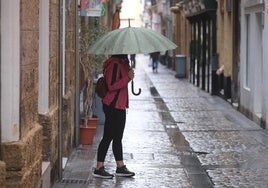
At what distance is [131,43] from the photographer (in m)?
8.91

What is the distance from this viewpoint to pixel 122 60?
9.17 meters

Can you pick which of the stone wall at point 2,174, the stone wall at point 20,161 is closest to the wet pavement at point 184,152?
the stone wall at point 20,161

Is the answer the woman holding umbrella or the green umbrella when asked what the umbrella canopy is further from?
the woman holding umbrella

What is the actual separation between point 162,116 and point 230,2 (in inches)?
191

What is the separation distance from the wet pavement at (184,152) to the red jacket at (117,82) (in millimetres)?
1110

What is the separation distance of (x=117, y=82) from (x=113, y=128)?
665 mm

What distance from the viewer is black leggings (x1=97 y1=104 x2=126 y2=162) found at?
9.10 metres

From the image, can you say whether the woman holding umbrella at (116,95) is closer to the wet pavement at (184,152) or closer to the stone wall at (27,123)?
the wet pavement at (184,152)

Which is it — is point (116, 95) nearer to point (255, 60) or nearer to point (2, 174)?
point (2, 174)

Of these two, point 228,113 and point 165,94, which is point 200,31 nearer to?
point 165,94

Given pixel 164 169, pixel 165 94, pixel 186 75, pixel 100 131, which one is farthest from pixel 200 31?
pixel 164 169

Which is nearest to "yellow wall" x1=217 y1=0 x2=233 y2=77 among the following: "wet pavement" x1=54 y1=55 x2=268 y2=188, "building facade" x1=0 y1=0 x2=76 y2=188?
"wet pavement" x1=54 y1=55 x2=268 y2=188

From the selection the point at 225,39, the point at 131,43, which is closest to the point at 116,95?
the point at 131,43

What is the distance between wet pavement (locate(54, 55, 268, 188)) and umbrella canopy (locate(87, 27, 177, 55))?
1.80 meters
